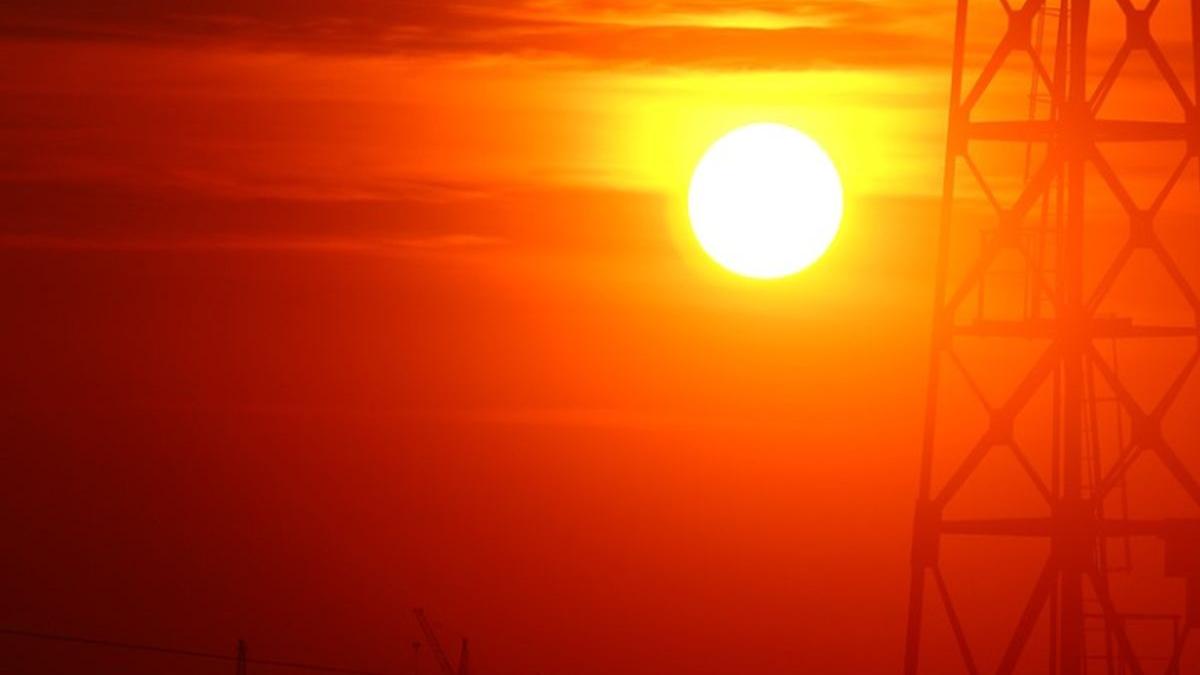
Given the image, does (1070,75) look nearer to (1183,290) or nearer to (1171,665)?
(1183,290)

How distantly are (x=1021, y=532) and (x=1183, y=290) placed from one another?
407cm

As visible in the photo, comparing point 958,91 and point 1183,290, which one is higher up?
point 958,91

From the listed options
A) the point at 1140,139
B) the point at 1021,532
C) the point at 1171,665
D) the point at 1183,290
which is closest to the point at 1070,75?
the point at 1140,139

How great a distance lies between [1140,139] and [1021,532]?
5787mm

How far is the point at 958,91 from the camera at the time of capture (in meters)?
29.9

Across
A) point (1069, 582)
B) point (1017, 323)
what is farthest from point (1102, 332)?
point (1069, 582)

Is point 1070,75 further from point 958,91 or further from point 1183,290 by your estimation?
point 1183,290

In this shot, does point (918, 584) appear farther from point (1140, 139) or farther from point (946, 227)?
point (1140, 139)

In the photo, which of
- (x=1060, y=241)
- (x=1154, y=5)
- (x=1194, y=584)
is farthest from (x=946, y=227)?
(x=1194, y=584)

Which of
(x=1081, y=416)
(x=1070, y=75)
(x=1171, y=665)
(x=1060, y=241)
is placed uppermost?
(x=1070, y=75)

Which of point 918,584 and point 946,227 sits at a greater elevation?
point 946,227

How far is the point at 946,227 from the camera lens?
99.1 ft

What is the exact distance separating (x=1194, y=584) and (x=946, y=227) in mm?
6252

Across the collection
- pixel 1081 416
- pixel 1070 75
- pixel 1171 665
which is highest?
pixel 1070 75
